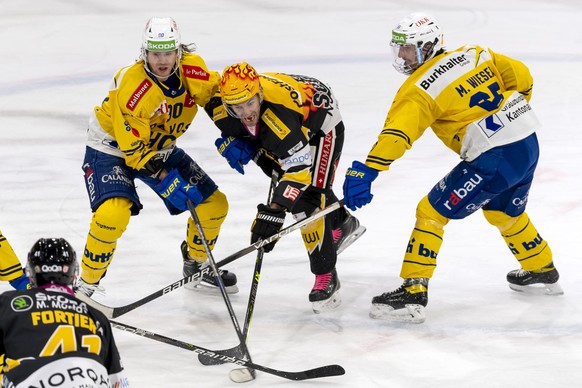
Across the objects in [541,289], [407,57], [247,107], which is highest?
[407,57]

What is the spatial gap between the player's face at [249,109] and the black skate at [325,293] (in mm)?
810

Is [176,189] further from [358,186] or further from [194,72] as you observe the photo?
[358,186]

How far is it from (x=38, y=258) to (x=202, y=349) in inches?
44.8

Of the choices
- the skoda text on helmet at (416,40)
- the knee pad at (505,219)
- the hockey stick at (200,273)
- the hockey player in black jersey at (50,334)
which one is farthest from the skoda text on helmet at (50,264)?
the knee pad at (505,219)

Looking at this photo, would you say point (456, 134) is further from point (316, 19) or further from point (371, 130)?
point (316, 19)

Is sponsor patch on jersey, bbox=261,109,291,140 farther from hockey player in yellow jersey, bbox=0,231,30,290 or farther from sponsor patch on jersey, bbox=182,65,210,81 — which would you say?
hockey player in yellow jersey, bbox=0,231,30,290

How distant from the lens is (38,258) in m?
2.71

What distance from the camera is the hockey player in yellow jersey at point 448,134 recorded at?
4062 mm

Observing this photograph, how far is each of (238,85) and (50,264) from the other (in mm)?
1410

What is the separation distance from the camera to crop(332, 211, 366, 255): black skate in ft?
15.8

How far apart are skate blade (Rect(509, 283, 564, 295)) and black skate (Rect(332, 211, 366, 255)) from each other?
2.59ft

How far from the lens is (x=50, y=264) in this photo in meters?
2.71

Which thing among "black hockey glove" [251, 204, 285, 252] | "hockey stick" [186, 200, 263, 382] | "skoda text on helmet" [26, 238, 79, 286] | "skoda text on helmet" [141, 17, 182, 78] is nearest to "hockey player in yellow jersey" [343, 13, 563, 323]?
"black hockey glove" [251, 204, 285, 252]

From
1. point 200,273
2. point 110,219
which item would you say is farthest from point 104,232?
point 200,273
